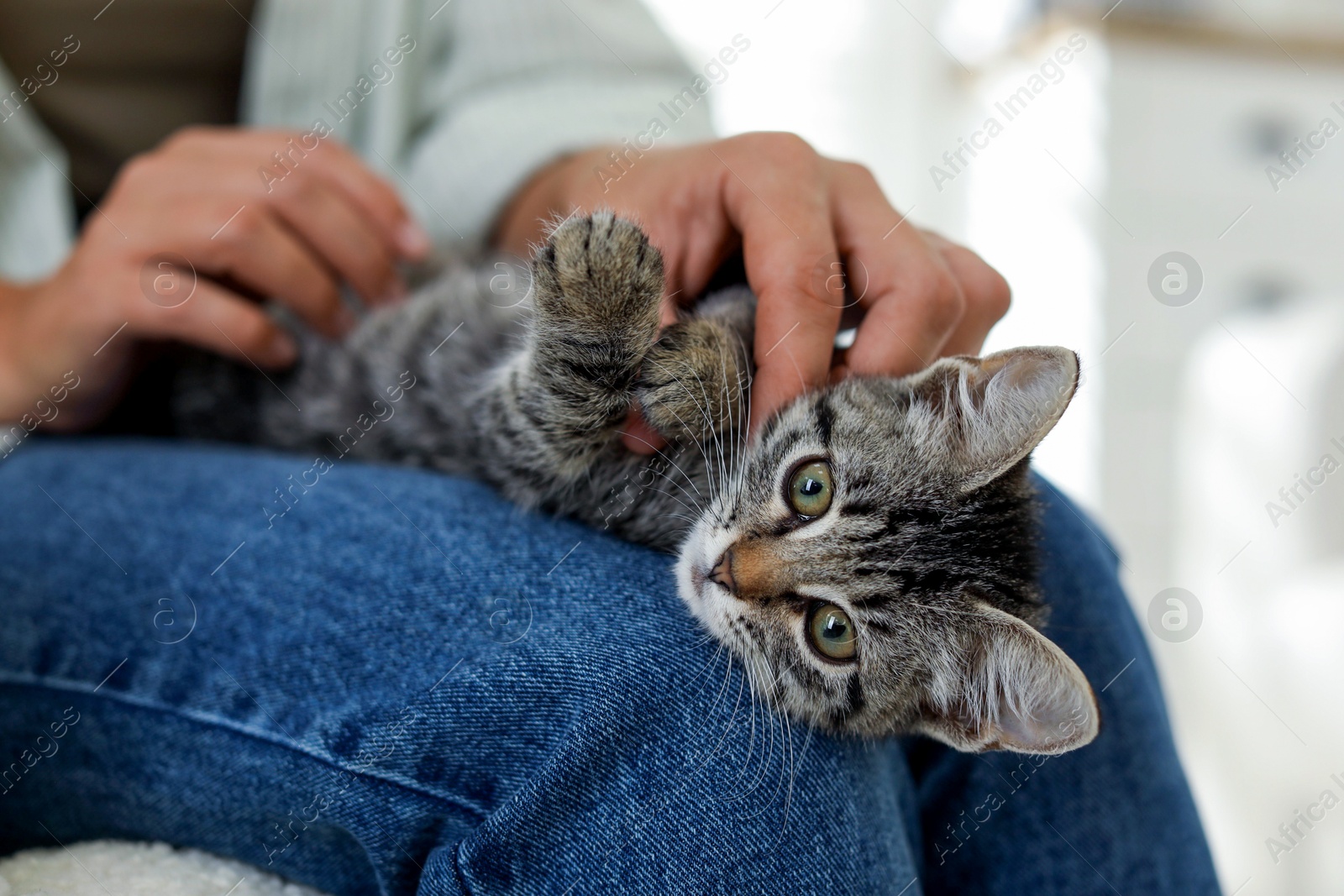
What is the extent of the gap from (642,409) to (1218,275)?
3256 millimetres

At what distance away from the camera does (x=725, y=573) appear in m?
0.95

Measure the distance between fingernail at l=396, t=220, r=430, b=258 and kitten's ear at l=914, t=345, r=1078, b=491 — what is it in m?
0.99

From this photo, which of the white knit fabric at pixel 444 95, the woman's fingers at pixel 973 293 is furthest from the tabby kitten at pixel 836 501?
the white knit fabric at pixel 444 95

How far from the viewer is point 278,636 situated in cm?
86

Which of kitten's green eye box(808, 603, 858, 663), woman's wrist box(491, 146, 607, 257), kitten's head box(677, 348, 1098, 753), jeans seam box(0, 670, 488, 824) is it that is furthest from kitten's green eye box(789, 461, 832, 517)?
woman's wrist box(491, 146, 607, 257)

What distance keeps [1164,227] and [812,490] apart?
9.84 ft

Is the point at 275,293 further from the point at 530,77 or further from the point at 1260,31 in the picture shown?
the point at 1260,31

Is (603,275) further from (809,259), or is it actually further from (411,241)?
(411,241)

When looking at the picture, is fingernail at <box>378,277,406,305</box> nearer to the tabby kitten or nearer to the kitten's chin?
the tabby kitten

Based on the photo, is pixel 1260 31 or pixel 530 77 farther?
pixel 1260 31

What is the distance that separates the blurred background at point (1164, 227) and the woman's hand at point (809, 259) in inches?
73.7

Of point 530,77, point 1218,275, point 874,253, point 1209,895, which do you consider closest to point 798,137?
point 874,253

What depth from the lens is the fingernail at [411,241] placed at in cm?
149

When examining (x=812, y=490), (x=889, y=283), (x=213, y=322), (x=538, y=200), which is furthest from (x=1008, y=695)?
(x=213, y=322)
